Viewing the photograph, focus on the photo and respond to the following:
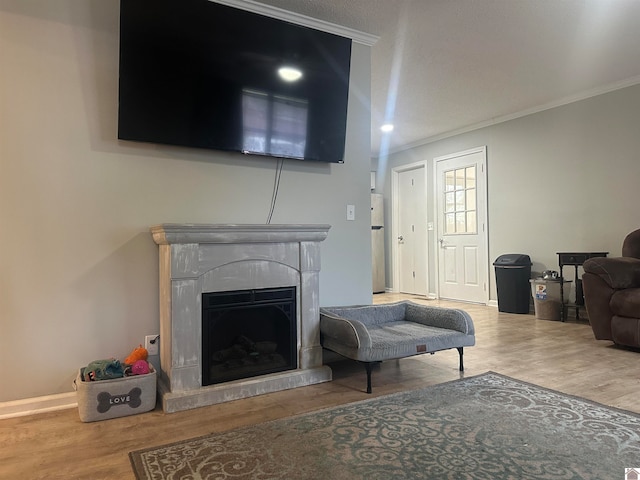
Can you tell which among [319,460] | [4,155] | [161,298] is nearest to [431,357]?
[319,460]

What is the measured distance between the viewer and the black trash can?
15.7ft

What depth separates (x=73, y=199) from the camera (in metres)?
2.18

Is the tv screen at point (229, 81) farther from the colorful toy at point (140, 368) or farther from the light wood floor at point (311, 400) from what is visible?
the light wood floor at point (311, 400)

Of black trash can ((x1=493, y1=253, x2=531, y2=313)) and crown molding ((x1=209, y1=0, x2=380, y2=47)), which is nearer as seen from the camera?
crown molding ((x1=209, y1=0, x2=380, y2=47))

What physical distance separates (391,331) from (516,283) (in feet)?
9.09

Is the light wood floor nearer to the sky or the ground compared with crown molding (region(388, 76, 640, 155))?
nearer to the ground

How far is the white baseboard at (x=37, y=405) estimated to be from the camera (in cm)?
201

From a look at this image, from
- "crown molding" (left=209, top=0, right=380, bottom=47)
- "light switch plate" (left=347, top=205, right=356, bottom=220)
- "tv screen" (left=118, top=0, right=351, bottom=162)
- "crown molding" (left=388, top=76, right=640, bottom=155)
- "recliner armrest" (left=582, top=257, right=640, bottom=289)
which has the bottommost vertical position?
"recliner armrest" (left=582, top=257, right=640, bottom=289)

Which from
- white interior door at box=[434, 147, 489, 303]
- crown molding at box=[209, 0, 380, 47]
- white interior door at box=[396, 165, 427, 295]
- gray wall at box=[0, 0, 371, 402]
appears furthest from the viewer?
white interior door at box=[396, 165, 427, 295]

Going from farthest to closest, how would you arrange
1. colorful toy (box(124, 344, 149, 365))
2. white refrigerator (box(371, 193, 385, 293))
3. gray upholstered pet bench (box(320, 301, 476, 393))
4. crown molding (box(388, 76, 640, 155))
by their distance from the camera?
1. white refrigerator (box(371, 193, 385, 293))
2. crown molding (box(388, 76, 640, 155))
3. gray upholstered pet bench (box(320, 301, 476, 393))
4. colorful toy (box(124, 344, 149, 365))

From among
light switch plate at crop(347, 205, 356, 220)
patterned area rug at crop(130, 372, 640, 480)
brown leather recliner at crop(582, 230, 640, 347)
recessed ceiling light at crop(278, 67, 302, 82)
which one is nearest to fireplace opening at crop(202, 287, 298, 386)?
patterned area rug at crop(130, 372, 640, 480)

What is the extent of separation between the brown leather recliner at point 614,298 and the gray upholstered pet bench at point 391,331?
1.31m

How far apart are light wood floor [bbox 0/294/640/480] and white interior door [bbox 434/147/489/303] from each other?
75.5 inches

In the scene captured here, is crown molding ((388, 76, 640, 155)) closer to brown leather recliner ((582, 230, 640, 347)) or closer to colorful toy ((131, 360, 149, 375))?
brown leather recliner ((582, 230, 640, 347))
